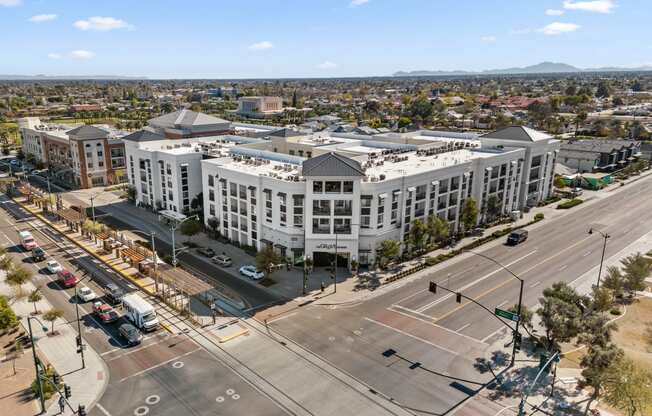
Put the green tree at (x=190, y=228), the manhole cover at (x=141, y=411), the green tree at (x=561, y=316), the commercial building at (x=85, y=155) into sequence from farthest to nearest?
Result: the commercial building at (x=85, y=155) < the green tree at (x=190, y=228) < the green tree at (x=561, y=316) < the manhole cover at (x=141, y=411)

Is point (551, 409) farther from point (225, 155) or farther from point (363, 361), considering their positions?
point (225, 155)

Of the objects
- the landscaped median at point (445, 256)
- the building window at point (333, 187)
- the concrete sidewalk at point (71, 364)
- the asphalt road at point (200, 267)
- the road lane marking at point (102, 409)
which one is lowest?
the asphalt road at point (200, 267)

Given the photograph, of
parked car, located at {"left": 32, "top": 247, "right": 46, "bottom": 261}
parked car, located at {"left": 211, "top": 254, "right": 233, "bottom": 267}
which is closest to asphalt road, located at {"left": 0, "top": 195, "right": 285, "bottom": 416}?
parked car, located at {"left": 32, "top": 247, "right": 46, "bottom": 261}

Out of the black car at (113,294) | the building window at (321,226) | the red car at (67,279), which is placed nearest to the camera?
the black car at (113,294)

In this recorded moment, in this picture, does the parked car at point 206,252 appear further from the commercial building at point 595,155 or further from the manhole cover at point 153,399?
the commercial building at point 595,155

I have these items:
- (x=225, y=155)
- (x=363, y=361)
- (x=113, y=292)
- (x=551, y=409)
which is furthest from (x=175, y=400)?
(x=225, y=155)

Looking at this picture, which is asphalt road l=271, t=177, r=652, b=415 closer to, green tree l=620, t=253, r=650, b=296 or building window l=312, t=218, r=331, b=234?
green tree l=620, t=253, r=650, b=296

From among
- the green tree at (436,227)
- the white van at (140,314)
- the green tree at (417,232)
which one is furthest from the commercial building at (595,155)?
the white van at (140,314)

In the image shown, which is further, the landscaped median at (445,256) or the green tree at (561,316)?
the landscaped median at (445,256)

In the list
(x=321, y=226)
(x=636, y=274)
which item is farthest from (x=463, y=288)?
(x=321, y=226)
